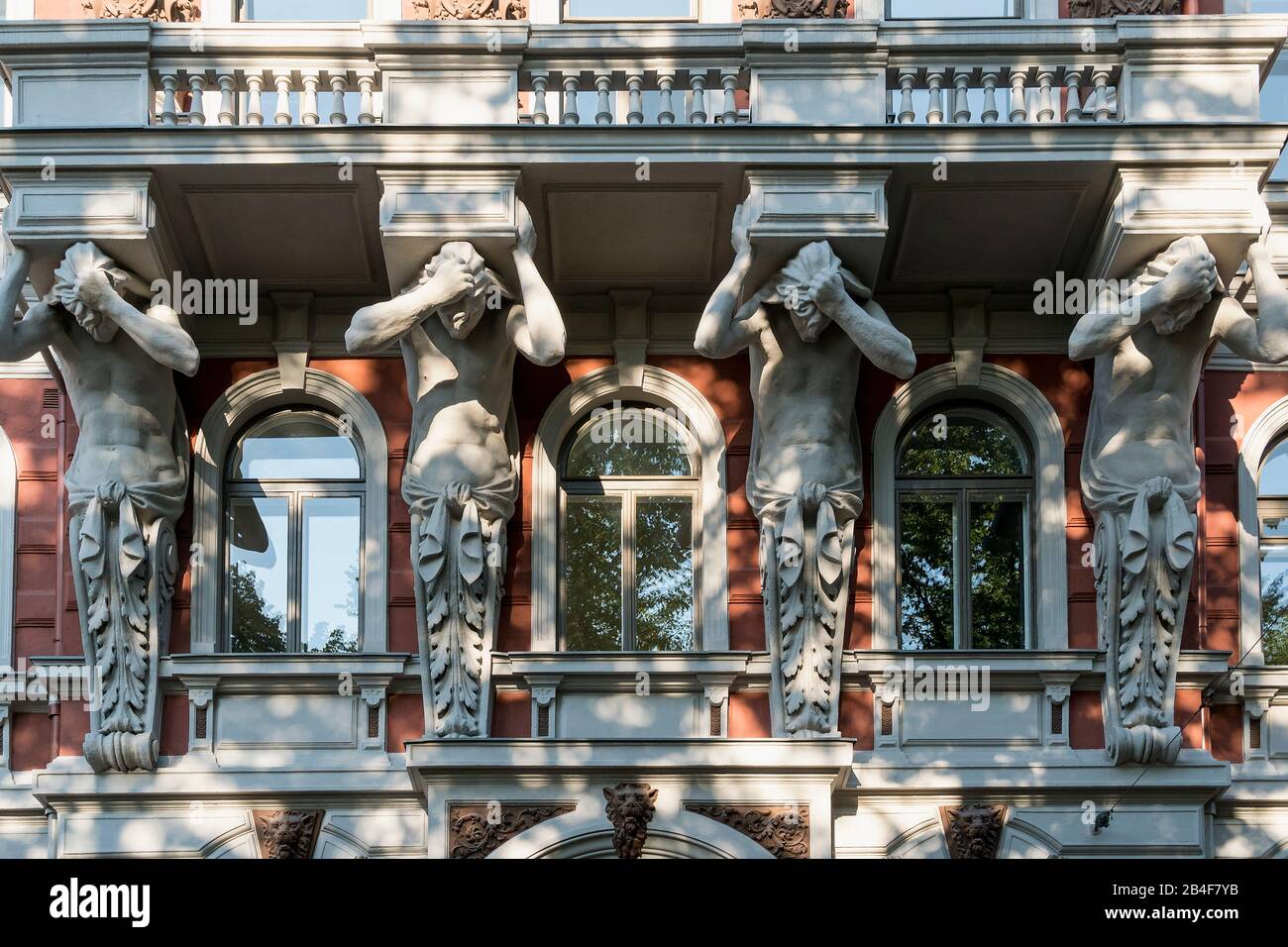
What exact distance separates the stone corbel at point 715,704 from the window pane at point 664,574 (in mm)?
492

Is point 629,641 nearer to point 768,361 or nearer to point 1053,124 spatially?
point 768,361

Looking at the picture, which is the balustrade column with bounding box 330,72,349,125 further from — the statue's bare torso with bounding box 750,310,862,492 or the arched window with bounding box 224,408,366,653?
the statue's bare torso with bounding box 750,310,862,492

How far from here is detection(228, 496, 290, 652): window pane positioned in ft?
59.4

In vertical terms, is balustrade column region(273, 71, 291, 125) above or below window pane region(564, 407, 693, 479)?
above

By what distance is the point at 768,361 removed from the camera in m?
17.4

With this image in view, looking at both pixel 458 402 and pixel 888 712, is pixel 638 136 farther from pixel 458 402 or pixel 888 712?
pixel 888 712

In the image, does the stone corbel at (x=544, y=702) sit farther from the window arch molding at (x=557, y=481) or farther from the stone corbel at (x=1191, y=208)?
the stone corbel at (x=1191, y=208)

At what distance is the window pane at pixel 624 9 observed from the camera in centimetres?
1877

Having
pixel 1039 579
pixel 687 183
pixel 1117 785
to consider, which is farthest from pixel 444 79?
pixel 1117 785

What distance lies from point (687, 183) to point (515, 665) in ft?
11.9

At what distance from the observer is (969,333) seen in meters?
18.2

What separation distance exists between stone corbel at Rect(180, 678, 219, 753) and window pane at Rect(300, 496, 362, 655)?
0.82 metres

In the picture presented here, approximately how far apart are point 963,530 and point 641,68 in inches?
164

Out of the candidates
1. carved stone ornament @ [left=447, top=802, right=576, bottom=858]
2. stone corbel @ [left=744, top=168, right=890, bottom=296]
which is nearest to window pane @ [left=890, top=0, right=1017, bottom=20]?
stone corbel @ [left=744, top=168, right=890, bottom=296]
